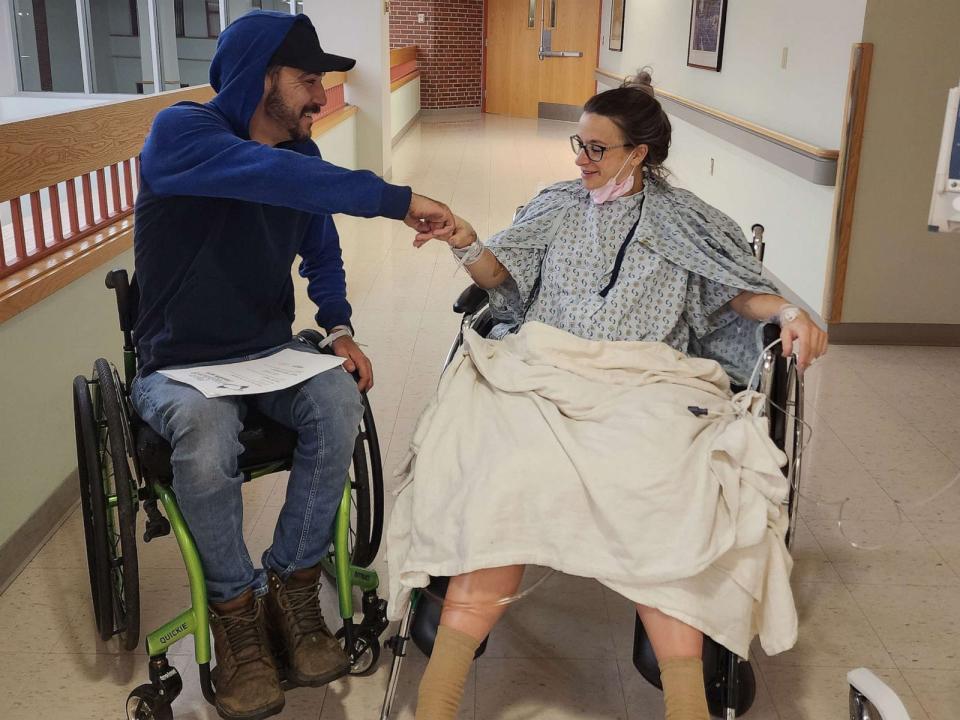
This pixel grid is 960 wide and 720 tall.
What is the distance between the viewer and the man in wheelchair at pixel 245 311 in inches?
64.6

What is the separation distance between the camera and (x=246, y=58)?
1732 mm

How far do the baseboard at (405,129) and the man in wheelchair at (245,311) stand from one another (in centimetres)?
725

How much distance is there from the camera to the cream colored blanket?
1.55 m

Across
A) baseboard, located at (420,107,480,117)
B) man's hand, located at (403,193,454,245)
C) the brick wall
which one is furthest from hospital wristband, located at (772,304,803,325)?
the brick wall

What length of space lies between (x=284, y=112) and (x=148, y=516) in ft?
→ 2.53

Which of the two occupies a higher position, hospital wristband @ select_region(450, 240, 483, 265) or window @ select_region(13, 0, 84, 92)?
window @ select_region(13, 0, 84, 92)

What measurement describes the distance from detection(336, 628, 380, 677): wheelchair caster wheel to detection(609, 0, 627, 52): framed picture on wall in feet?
28.7

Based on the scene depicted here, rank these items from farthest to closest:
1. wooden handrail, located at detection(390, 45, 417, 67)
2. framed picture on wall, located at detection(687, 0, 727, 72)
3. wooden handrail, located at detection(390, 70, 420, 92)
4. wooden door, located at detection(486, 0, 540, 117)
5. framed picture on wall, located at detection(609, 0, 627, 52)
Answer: wooden door, located at detection(486, 0, 540, 117), wooden handrail, located at detection(390, 45, 417, 67), wooden handrail, located at detection(390, 70, 420, 92), framed picture on wall, located at detection(609, 0, 627, 52), framed picture on wall, located at detection(687, 0, 727, 72)

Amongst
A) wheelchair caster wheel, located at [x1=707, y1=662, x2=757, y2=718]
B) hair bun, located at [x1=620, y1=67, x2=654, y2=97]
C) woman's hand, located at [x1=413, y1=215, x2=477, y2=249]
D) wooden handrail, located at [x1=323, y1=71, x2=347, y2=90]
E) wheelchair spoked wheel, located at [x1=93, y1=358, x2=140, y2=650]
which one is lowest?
wheelchair caster wheel, located at [x1=707, y1=662, x2=757, y2=718]

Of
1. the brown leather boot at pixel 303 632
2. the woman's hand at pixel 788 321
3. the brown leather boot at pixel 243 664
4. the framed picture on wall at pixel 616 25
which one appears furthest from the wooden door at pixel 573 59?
the brown leather boot at pixel 243 664

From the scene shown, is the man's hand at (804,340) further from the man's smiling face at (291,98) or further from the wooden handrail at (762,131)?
the wooden handrail at (762,131)

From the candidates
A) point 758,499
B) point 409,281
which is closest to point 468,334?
point 758,499

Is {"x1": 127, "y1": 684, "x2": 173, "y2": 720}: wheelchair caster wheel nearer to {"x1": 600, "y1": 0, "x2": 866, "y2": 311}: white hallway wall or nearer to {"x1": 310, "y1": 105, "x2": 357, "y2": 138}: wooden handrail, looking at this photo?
{"x1": 600, "y1": 0, "x2": 866, "y2": 311}: white hallway wall

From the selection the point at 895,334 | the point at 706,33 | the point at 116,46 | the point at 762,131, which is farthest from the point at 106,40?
the point at 895,334
